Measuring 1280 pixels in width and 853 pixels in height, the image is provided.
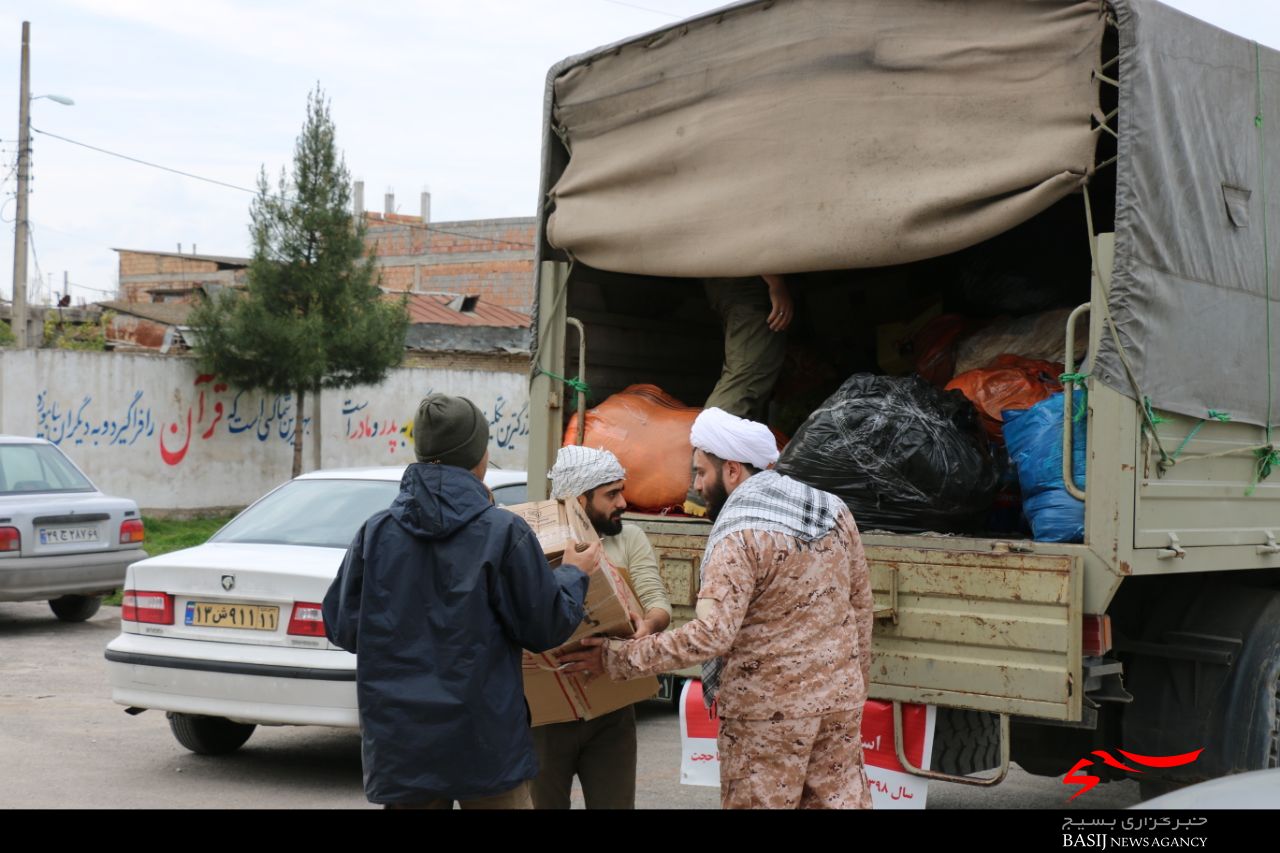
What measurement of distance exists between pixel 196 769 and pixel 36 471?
540 cm

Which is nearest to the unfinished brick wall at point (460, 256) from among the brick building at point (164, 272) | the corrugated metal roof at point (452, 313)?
the corrugated metal roof at point (452, 313)

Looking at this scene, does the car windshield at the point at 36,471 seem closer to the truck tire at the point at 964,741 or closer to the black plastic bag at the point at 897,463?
the black plastic bag at the point at 897,463

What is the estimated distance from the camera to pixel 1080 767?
5156mm

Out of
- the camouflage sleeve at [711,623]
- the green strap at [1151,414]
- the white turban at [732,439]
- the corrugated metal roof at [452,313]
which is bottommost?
the camouflage sleeve at [711,623]

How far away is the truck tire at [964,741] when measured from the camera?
14.3ft

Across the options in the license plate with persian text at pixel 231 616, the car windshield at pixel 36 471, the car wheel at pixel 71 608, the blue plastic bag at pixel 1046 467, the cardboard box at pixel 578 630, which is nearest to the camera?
the cardboard box at pixel 578 630

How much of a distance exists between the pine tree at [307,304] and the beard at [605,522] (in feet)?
51.6

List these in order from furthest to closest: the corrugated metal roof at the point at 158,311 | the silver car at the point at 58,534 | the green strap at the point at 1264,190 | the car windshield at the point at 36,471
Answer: the corrugated metal roof at the point at 158,311 < the car windshield at the point at 36,471 < the silver car at the point at 58,534 < the green strap at the point at 1264,190

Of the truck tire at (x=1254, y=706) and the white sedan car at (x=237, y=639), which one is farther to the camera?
the white sedan car at (x=237, y=639)

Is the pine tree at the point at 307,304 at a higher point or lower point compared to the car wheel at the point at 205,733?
higher

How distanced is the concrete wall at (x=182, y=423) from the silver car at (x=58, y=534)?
6560 millimetres
